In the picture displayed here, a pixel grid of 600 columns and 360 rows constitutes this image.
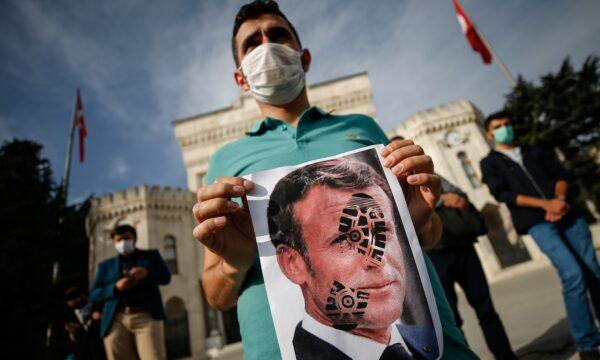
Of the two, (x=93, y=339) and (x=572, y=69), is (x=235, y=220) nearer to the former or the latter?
(x=93, y=339)

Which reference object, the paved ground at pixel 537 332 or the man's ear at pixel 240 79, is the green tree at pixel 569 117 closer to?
the paved ground at pixel 537 332

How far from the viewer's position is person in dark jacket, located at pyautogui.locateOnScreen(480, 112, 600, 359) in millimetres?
2457

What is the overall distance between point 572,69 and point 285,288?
26.1 meters

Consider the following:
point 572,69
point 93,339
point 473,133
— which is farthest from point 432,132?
point 93,339

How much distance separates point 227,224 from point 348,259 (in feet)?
1.31

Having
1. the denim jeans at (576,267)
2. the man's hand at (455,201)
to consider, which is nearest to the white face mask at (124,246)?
the man's hand at (455,201)

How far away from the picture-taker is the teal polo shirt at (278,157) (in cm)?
94

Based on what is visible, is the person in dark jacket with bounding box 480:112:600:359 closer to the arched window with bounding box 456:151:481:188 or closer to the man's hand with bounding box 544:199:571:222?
the man's hand with bounding box 544:199:571:222

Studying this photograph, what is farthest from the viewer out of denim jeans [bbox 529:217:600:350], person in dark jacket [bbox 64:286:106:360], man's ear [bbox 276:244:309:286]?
person in dark jacket [bbox 64:286:106:360]

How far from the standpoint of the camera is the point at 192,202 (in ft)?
61.4

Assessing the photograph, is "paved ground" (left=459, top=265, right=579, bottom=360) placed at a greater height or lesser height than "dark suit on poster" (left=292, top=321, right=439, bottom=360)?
lesser

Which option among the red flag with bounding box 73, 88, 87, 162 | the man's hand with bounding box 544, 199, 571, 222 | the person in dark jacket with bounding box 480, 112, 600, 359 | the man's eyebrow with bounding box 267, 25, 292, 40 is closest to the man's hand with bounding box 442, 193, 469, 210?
the person in dark jacket with bounding box 480, 112, 600, 359

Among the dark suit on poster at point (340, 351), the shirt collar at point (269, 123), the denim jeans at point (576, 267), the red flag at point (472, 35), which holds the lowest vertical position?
the denim jeans at point (576, 267)

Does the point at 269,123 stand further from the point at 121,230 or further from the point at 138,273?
the point at 121,230
